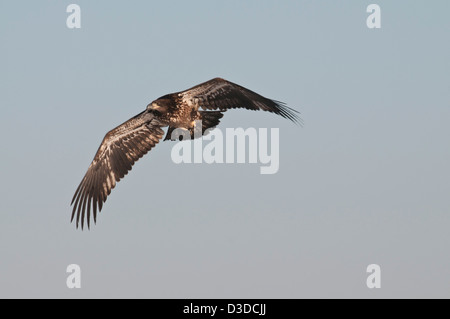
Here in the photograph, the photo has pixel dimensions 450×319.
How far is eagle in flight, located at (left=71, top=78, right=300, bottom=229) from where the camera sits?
16.1m

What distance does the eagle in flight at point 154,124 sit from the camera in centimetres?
1612

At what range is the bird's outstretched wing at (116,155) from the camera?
1744 cm

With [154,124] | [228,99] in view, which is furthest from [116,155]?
[228,99]

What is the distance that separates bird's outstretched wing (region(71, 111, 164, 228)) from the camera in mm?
17438

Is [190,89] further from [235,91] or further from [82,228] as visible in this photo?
[82,228]

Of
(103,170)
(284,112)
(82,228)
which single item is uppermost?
(284,112)

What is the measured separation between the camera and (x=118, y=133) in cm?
1770

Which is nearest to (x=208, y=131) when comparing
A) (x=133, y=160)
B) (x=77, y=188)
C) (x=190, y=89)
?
(x=190, y=89)

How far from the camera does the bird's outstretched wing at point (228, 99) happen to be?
632 inches

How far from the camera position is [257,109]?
53.2ft

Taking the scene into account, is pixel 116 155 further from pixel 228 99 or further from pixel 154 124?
pixel 228 99

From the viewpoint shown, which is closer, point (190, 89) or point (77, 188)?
point (190, 89)
